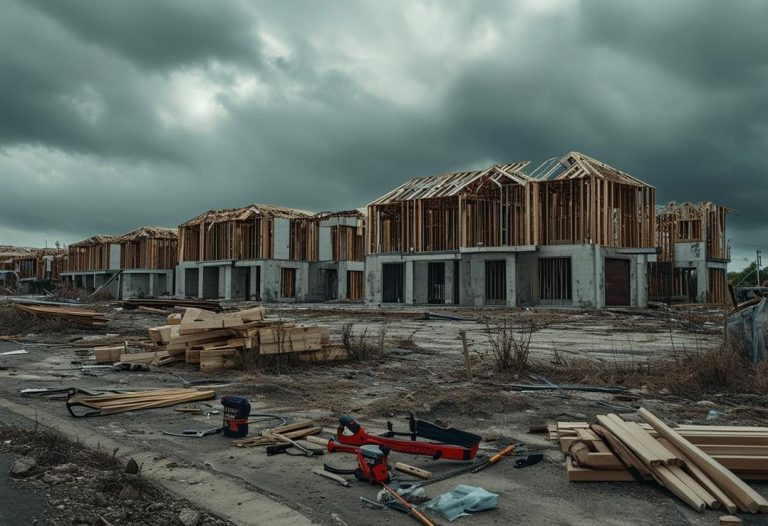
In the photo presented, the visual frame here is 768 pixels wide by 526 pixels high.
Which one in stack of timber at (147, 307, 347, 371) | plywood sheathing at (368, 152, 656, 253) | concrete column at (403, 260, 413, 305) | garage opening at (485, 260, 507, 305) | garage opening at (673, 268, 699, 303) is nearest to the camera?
stack of timber at (147, 307, 347, 371)

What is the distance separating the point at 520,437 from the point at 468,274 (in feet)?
90.0

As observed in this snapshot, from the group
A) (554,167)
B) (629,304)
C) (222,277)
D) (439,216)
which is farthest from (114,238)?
(629,304)

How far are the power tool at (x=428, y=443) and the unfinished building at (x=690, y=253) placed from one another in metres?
40.0

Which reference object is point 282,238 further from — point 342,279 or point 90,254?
point 90,254

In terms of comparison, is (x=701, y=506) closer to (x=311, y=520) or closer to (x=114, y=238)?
(x=311, y=520)

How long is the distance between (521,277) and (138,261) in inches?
1509

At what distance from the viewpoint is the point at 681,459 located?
14.0 ft

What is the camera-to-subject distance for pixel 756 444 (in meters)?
4.61

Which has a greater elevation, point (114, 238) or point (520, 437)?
point (114, 238)

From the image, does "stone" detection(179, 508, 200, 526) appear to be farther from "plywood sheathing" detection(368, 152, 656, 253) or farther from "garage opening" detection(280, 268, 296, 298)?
"garage opening" detection(280, 268, 296, 298)

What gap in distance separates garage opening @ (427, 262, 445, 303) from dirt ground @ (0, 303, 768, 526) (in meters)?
21.2

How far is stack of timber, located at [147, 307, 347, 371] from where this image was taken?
1009 cm

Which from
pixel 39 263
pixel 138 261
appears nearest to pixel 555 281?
pixel 138 261

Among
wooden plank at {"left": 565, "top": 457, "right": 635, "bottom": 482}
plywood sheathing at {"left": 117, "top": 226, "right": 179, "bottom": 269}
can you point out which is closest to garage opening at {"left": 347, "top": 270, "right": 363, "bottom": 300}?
plywood sheathing at {"left": 117, "top": 226, "right": 179, "bottom": 269}
